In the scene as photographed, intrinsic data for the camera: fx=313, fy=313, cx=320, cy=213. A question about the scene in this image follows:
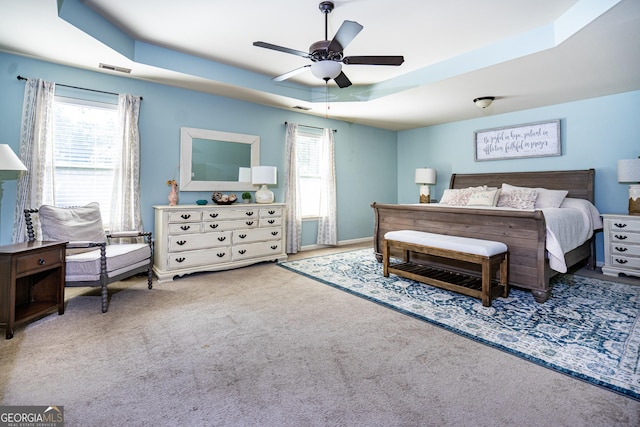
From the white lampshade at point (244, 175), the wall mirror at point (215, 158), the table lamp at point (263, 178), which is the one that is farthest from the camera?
the white lampshade at point (244, 175)

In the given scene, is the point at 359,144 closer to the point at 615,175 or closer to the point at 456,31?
the point at 456,31

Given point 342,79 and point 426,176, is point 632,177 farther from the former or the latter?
point 342,79

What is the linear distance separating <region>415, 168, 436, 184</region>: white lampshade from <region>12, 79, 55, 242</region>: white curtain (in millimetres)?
5665

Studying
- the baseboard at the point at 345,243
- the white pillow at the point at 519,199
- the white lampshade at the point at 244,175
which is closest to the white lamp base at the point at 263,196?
the white lampshade at the point at 244,175

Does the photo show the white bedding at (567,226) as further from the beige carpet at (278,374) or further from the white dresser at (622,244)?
the beige carpet at (278,374)

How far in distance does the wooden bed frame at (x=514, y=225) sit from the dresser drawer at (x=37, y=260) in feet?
12.1

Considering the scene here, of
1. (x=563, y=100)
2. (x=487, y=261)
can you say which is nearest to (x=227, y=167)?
(x=487, y=261)

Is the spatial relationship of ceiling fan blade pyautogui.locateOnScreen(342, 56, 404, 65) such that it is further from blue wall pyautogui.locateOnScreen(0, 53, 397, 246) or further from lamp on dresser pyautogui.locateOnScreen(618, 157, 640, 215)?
lamp on dresser pyautogui.locateOnScreen(618, 157, 640, 215)

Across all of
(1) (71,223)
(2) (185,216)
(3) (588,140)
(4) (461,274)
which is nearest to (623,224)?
(3) (588,140)

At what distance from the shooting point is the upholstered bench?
2902 millimetres

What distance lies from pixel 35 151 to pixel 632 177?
6.95m

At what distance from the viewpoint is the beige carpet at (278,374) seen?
4.93 ft

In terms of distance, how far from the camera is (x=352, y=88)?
4.96m

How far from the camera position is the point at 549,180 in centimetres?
486
